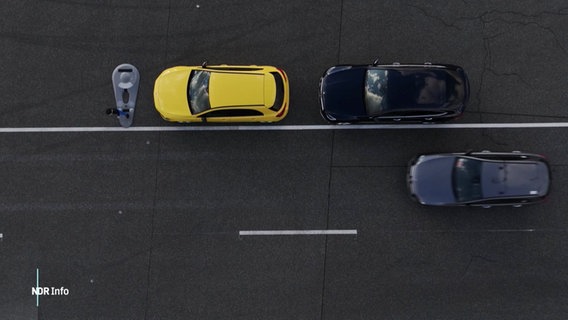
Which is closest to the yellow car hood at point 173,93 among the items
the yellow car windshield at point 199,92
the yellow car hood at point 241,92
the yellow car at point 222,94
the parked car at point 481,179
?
the yellow car at point 222,94

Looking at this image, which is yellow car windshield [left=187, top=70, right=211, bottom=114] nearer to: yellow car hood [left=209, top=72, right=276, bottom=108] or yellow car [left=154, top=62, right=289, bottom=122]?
yellow car [left=154, top=62, right=289, bottom=122]

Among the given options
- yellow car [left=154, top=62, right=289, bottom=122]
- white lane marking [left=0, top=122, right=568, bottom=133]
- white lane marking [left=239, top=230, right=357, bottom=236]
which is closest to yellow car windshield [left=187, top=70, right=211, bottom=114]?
yellow car [left=154, top=62, right=289, bottom=122]

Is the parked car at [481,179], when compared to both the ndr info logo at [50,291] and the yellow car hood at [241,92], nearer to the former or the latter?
the yellow car hood at [241,92]

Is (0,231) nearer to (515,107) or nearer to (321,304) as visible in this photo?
(321,304)

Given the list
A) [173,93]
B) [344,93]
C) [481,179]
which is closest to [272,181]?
[344,93]

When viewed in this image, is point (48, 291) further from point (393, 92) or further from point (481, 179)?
point (481, 179)

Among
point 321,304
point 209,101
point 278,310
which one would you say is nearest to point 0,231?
point 209,101

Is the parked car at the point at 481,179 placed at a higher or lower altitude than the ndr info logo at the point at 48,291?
higher
